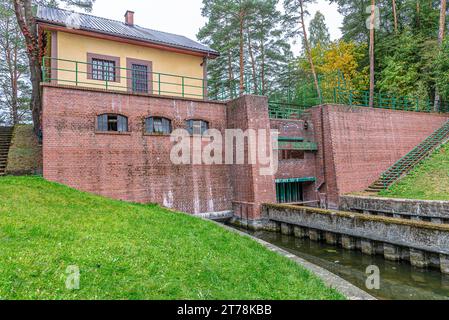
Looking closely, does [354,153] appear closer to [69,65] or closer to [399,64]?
[399,64]

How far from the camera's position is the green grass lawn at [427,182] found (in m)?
13.0

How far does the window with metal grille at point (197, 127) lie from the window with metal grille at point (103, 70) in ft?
15.7

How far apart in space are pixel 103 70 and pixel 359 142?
1425 cm

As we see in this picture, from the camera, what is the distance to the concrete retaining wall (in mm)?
7254

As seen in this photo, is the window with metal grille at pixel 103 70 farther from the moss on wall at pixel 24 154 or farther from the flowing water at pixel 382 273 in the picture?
the flowing water at pixel 382 273

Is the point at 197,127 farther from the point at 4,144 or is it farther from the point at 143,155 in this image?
the point at 4,144

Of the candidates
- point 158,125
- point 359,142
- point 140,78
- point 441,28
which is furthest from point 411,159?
point 140,78

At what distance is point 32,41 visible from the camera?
40.5 feet

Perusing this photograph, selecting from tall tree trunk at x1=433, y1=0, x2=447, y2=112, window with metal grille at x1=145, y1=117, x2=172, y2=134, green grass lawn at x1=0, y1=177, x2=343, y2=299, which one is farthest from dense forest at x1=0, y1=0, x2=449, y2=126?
green grass lawn at x1=0, y1=177, x2=343, y2=299

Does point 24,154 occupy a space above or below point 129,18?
below

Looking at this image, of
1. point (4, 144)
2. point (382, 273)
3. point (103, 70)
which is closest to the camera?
point (382, 273)
